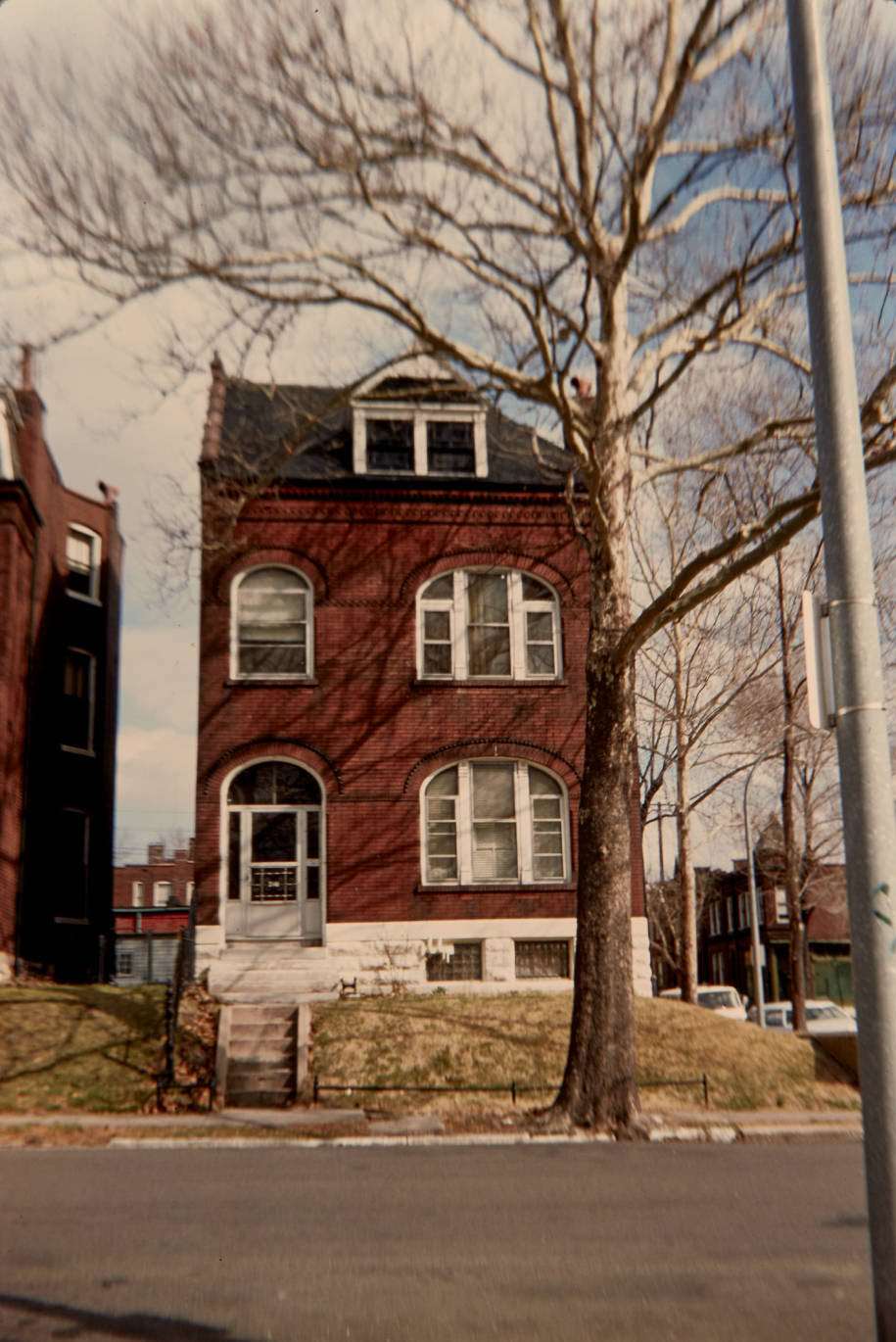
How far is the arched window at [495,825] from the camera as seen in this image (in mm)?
24797

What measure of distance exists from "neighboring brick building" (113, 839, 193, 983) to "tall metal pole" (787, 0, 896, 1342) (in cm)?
3819

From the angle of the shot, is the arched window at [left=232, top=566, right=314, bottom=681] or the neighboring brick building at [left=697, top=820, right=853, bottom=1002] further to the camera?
the neighboring brick building at [left=697, top=820, right=853, bottom=1002]

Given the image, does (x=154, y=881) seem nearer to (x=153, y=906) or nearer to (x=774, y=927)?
(x=153, y=906)

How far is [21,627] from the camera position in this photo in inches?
1053

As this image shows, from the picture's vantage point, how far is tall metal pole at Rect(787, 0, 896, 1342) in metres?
4.75

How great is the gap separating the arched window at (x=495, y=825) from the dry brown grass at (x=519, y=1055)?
4.02 m

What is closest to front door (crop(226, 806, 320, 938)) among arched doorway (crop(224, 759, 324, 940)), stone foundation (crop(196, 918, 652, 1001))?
arched doorway (crop(224, 759, 324, 940))

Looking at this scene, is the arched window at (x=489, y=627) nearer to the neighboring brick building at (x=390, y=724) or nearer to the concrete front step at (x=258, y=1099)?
the neighboring brick building at (x=390, y=724)

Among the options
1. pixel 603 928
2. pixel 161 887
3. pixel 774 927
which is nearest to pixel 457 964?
pixel 603 928

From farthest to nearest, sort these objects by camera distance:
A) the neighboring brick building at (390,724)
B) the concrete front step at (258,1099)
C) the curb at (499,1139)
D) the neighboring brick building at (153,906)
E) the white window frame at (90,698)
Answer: the neighboring brick building at (153,906), the white window frame at (90,698), the neighboring brick building at (390,724), the concrete front step at (258,1099), the curb at (499,1139)

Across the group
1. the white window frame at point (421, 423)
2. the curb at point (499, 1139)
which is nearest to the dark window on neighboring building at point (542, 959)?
the white window frame at point (421, 423)

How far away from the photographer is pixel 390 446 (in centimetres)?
2672

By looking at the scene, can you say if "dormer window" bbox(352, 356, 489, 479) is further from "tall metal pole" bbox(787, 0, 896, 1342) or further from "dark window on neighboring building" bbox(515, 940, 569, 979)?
"tall metal pole" bbox(787, 0, 896, 1342)

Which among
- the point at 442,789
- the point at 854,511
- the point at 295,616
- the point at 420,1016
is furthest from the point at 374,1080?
the point at 854,511
